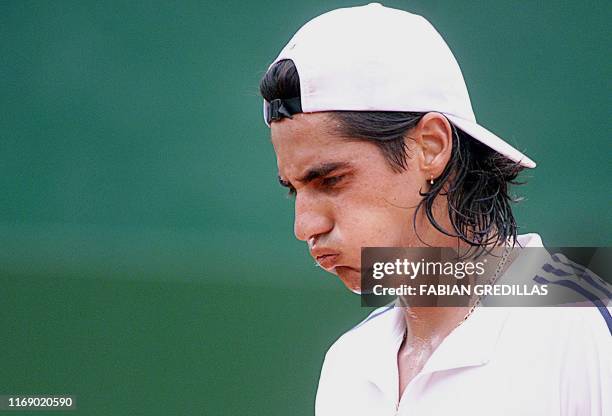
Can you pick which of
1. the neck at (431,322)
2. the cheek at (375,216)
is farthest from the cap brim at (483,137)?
the neck at (431,322)

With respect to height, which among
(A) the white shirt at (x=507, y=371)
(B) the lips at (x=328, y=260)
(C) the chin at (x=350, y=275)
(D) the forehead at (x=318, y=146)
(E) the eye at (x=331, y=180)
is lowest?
(A) the white shirt at (x=507, y=371)

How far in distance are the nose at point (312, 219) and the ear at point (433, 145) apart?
14 centimetres

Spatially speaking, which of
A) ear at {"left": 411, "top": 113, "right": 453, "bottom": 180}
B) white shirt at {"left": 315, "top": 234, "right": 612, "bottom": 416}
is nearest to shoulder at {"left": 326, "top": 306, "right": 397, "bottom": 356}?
white shirt at {"left": 315, "top": 234, "right": 612, "bottom": 416}

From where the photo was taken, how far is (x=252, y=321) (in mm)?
2156

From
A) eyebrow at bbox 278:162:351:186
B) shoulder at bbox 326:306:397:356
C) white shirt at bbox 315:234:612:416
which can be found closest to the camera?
white shirt at bbox 315:234:612:416

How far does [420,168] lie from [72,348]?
4.13 feet

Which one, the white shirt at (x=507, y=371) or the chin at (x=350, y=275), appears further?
the chin at (x=350, y=275)

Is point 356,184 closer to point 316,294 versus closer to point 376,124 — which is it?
point 376,124

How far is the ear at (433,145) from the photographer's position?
3.75ft

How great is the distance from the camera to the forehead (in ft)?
3.65

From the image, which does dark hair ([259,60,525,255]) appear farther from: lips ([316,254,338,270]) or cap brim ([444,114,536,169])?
lips ([316,254,338,270])

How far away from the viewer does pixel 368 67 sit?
1.11 meters

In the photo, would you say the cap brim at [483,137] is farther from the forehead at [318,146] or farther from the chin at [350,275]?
the chin at [350,275]

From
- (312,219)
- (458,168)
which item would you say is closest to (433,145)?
(458,168)
